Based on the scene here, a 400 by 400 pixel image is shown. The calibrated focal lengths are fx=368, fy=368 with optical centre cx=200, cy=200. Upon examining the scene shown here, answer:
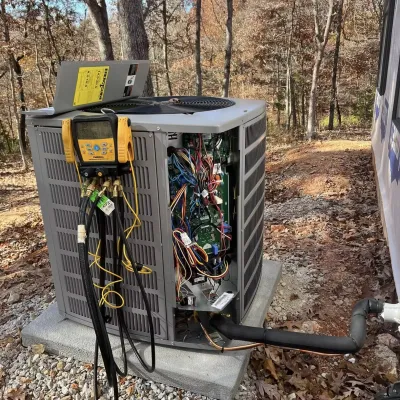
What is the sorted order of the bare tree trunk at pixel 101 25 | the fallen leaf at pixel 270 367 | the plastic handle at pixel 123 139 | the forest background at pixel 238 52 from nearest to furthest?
1. the plastic handle at pixel 123 139
2. the fallen leaf at pixel 270 367
3. the bare tree trunk at pixel 101 25
4. the forest background at pixel 238 52

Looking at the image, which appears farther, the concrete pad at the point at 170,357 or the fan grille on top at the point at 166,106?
the fan grille on top at the point at 166,106

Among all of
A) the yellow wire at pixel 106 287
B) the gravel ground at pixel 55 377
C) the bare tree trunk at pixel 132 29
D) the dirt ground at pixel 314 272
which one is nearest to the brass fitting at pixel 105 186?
the yellow wire at pixel 106 287

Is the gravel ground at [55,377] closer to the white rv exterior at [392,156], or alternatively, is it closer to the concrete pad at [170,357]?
the concrete pad at [170,357]

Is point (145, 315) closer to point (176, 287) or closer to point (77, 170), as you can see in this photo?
point (176, 287)

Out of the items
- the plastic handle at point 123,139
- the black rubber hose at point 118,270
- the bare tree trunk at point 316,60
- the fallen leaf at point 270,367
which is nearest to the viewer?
the plastic handle at point 123,139

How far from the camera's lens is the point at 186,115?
195cm

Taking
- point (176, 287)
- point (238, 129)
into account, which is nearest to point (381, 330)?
point (176, 287)

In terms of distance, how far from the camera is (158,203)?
6.05 ft

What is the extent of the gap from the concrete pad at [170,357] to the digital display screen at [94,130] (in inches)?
49.2

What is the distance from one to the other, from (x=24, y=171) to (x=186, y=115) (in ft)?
38.0

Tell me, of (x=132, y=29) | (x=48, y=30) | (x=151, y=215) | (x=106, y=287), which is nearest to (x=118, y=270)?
(x=106, y=287)

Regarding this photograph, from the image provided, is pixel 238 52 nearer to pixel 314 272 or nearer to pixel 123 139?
pixel 314 272

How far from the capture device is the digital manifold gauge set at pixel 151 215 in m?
1.79

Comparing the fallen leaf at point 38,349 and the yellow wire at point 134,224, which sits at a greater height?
the yellow wire at point 134,224
